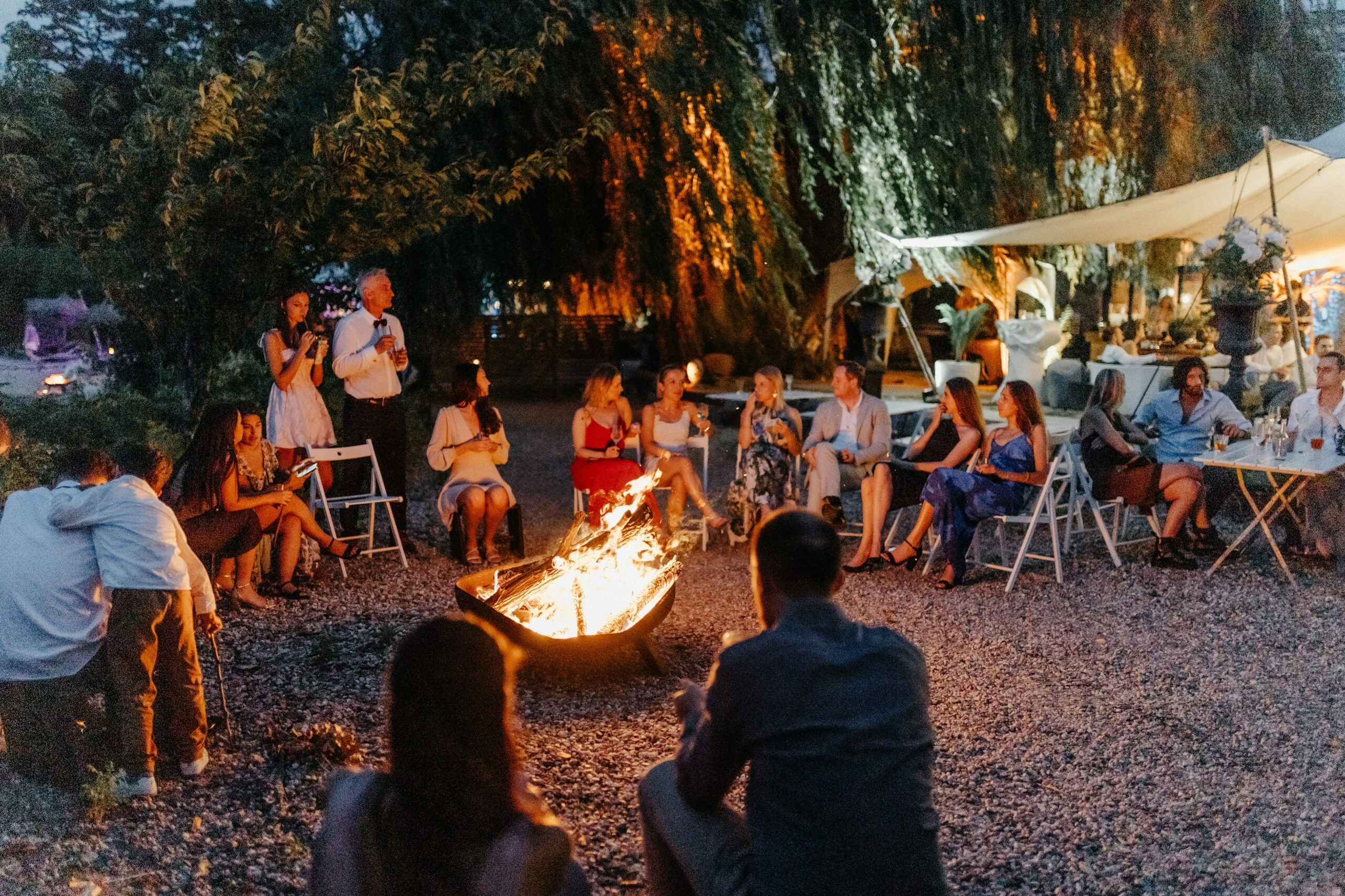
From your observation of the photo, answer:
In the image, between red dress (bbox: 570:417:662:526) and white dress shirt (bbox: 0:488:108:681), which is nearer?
white dress shirt (bbox: 0:488:108:681)

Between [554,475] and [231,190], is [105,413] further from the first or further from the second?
[554,475]

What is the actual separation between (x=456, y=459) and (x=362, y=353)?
823 millimetres

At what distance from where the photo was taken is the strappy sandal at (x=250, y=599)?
5.31 m

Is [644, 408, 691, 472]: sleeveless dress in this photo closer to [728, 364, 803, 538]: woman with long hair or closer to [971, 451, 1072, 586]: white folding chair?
[728, 364, 803, 538]: woman with long hair

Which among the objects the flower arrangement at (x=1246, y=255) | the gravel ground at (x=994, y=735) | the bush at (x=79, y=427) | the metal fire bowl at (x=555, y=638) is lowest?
the gravel ground at (x=994, y=735)

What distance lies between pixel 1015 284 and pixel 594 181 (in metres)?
5.49

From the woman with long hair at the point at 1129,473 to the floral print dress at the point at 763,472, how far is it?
1756mm

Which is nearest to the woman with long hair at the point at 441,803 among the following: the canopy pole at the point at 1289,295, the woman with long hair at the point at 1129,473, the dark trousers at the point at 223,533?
the dark trousers at the point at 223,533

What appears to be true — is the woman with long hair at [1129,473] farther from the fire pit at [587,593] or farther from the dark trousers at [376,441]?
the dark trousers at [376,441]

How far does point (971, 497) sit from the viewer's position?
573 centimetres

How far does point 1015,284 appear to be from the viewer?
40.2 feet

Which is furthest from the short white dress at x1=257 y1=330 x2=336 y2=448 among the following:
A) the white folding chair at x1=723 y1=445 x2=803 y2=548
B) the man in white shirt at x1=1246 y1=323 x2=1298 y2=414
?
the man in white shirt at x1=1246 y1=323 x2=1298 y2=414

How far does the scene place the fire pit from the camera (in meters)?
4.01

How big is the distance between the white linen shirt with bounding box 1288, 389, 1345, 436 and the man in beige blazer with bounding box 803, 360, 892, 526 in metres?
2.33
